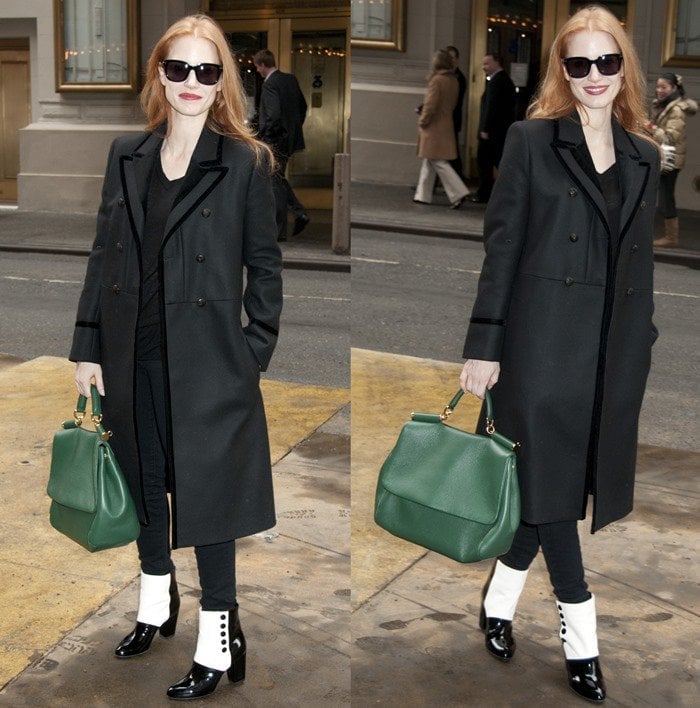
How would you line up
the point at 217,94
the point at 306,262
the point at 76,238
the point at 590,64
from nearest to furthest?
the point at 590,64 → the point at 217,94 → the point at 306,262 → the point at 76,238

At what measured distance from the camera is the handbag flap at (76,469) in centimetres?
242

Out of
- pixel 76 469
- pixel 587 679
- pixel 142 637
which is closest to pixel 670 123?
pixel 587 679

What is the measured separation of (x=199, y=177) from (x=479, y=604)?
1133 mm

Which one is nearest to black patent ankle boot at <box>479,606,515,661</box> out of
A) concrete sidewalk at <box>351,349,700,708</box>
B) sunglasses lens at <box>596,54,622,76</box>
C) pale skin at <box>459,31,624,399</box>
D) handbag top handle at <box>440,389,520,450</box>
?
concrete sidewalk at <box>351,349,700,708</box>

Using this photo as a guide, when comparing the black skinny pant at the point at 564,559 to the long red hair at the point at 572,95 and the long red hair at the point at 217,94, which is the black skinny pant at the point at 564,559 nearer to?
the long red hair at the point at 572,95

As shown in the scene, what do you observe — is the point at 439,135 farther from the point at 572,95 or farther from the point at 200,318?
the point at 200,318

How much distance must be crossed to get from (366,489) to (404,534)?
312 mm

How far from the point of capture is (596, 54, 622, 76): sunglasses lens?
7.14 ft

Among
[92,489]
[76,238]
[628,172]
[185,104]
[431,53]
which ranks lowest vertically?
[92,489]

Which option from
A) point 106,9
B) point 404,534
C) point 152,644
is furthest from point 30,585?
point 106,9

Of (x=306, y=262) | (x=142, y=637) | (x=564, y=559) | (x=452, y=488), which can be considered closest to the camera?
(x=452, y=488)

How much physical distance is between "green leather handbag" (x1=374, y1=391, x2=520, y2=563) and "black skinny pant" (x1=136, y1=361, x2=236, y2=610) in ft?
1.20

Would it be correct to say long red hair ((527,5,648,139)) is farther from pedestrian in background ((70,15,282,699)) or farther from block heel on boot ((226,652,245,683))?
block heel on boot ((226,652,245,683))

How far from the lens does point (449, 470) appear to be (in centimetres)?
239
